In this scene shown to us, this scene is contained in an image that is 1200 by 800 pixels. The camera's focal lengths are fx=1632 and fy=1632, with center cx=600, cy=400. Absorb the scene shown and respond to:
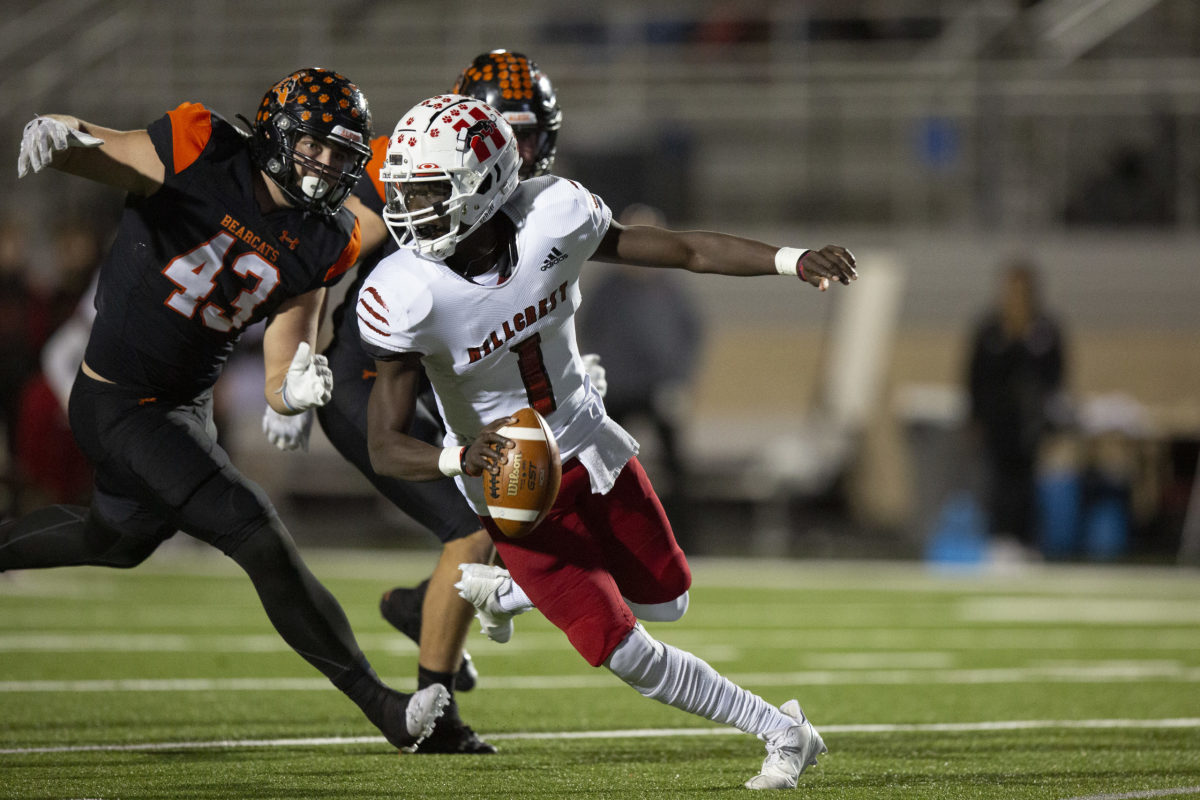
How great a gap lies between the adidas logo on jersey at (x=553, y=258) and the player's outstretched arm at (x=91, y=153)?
1.02 m

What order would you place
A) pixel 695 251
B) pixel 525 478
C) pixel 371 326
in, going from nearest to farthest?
pixel 525 478, pixel 371 326, pixel 695 251

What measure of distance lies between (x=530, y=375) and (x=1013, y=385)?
6.73 m

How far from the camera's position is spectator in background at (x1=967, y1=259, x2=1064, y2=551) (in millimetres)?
9867

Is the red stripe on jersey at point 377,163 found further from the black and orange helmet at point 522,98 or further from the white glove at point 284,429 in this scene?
the white glove at point 284,429

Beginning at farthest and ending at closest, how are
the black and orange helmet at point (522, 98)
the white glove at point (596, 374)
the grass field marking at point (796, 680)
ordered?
the grass field marking at point (796, 680) < the black and orange helmet at point (522, 98) < the white glove at point (596, 374)

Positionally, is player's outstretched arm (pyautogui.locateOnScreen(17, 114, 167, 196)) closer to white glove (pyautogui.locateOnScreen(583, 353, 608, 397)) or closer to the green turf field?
white glove (pyautogui.locateOnScreen(583, 353, 608, 397))

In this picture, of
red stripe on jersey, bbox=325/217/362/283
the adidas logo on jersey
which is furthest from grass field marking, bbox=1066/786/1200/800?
red stripe on jersey, bbox=325/217/362/283

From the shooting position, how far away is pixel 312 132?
4.00 m

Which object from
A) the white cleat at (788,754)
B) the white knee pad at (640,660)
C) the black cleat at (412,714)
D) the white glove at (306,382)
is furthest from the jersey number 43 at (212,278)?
the white cleat at (788,754)

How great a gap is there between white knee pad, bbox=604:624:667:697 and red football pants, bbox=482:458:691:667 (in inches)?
0.8

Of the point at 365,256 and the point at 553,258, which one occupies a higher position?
the point at 553,258

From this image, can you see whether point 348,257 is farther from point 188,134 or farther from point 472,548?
point 472,548

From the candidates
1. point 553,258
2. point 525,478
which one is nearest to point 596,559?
point 525,478

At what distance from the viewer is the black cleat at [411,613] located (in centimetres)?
459
